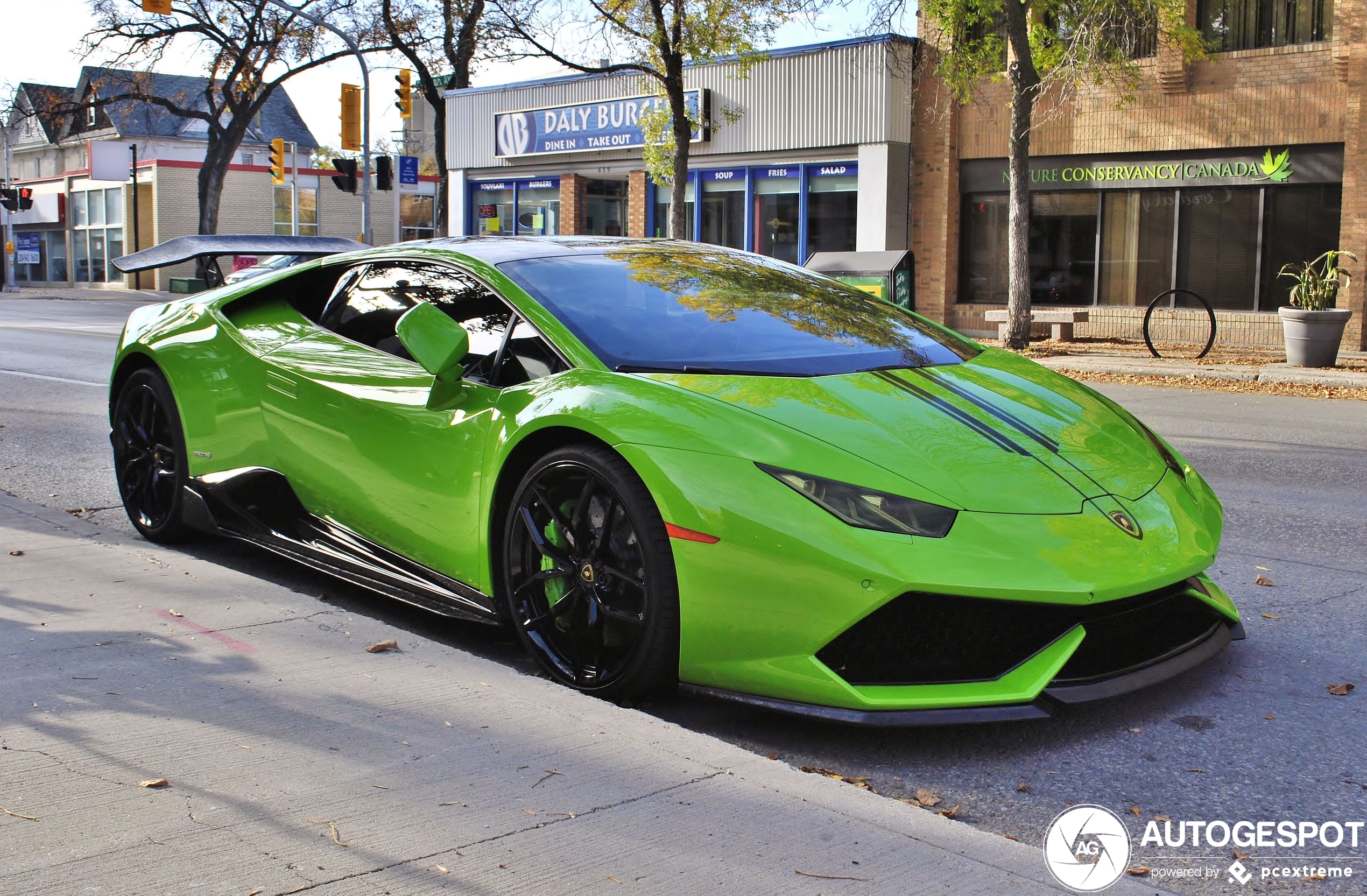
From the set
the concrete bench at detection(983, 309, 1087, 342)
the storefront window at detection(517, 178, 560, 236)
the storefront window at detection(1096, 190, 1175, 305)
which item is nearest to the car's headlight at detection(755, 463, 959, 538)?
the concrete bench at detection(983, 309, 1087, 342)

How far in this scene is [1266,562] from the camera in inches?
212

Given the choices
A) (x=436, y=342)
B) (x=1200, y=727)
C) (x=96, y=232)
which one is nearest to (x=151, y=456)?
(x=436, y=342)

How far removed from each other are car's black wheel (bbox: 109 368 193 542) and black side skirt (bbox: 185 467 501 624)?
6.8 inches

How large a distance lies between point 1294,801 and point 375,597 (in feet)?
10.1

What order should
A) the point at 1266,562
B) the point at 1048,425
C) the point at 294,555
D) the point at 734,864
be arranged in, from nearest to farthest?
the point at 734,864, the point at 1048,425, the point at 294,555, the point at 1266,562

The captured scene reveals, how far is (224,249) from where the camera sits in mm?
7984

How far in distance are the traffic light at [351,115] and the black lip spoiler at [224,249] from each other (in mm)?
22092

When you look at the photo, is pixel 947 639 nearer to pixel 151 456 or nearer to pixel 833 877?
pixel 833 877

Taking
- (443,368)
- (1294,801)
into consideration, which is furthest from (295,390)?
(1294,801)

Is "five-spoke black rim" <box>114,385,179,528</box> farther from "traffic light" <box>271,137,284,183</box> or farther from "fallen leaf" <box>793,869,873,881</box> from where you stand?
"traffic light" <box>271,137,284,183</box>

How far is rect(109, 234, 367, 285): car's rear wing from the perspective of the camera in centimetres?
727

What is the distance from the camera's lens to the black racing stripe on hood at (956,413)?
358cm

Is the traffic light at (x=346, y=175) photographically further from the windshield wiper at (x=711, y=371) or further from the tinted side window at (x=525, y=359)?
the windshield wiper at (x=711, y=371)

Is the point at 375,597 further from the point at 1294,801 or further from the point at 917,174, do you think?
the point at 917,174
